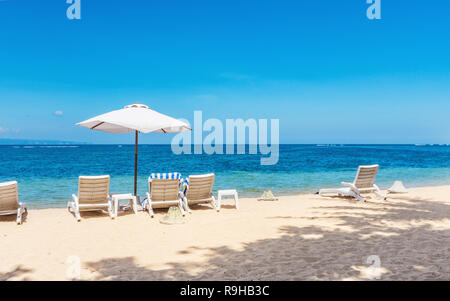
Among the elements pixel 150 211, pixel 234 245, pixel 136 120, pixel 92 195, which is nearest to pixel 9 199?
pixel 92 195

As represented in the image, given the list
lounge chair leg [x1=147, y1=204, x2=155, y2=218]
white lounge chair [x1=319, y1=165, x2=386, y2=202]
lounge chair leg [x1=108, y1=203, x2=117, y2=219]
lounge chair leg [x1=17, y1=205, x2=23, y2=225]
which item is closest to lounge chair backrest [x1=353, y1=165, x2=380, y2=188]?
white lounge chair [x1=319, y1=165, x2=386, y2=202]

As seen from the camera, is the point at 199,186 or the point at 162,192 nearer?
the point at 162,192

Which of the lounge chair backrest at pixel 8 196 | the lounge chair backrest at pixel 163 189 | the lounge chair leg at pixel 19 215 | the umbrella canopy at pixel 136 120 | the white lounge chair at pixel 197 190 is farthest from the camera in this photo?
the white lounge chair at pixel 197 190

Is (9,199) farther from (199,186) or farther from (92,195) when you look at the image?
(199,186)

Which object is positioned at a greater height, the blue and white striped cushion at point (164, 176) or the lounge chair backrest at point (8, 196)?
the blue and white striped cushion at point (164, 176)

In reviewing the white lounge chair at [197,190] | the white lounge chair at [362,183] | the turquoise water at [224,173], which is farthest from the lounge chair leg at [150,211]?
→ the white lounge chair at [362,183]

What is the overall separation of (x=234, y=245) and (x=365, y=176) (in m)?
5.59

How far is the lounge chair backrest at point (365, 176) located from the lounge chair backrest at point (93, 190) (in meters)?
6.52

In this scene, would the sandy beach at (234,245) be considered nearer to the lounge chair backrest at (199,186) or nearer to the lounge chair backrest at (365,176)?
the lounge chair backrest at (199,186)

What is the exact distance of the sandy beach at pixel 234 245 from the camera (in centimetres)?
344

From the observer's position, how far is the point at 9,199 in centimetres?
586
